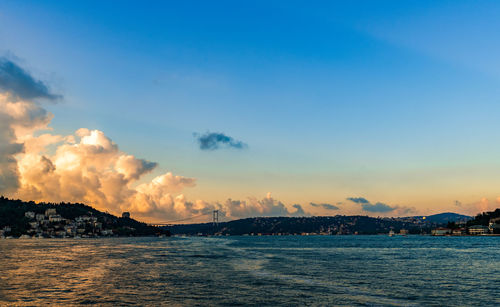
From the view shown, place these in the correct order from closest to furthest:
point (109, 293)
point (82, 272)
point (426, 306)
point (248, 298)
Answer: point (426, 306)
point (248, 298)
point (109, 293)
point (82, 272)

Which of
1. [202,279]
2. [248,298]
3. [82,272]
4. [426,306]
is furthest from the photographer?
[82,272]

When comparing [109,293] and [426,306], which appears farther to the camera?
[109,293]

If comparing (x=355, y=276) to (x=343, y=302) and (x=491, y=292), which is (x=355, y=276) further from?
(x=343, y=302)

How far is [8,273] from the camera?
51625mm

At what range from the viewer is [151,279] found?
4653 centimetres

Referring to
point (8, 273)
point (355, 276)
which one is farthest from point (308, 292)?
point (8, 273)

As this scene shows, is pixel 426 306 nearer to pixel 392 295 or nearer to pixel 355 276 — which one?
pixel 392 295

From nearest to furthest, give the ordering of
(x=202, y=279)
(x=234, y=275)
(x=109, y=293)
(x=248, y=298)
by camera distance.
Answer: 1. (x=248, y=298)
2. (x=109, y=293)
3. (x=202, y=279)
4. (x=234, y=275)

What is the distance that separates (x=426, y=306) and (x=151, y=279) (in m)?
30.6

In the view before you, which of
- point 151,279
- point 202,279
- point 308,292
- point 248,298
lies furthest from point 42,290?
point 308,292

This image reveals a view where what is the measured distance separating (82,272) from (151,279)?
1393 cm

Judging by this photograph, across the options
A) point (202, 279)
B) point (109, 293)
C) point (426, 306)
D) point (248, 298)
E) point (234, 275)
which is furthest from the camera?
point (234, 275)

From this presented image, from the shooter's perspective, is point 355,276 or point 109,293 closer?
point 109,293

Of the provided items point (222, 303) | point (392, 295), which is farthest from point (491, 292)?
point (222, 303)
